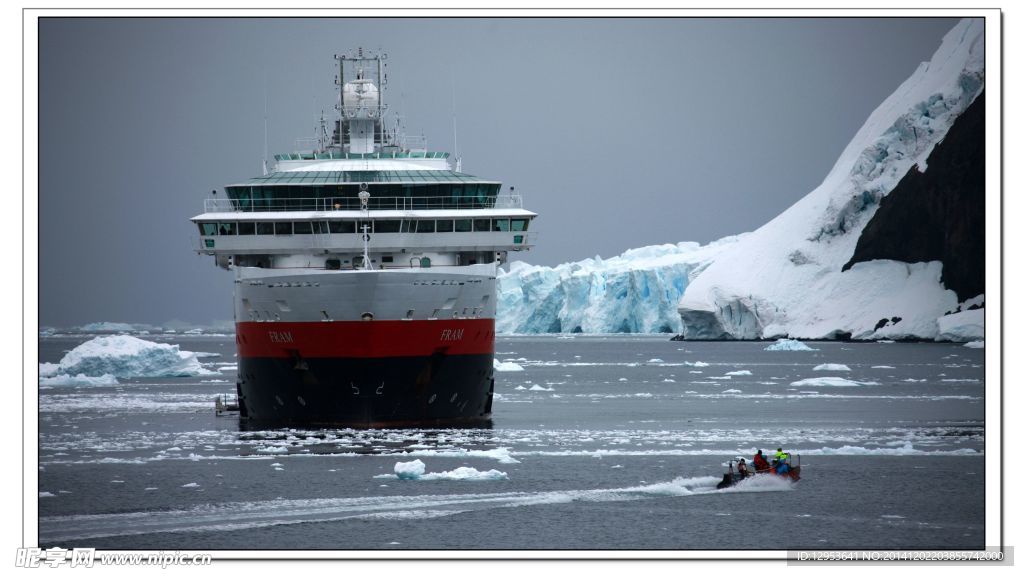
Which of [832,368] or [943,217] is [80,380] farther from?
[943,217]

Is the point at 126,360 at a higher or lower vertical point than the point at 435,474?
higher

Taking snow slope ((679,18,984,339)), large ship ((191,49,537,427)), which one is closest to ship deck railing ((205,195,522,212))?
large ship ((191,49,537,427))

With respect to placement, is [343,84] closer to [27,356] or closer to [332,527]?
[332,527]

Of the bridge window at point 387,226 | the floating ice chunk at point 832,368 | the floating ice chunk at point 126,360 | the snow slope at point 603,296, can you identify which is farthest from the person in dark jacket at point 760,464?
the snow slope at point 603,296

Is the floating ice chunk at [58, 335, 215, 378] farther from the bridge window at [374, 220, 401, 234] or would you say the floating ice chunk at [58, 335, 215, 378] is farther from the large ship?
the bridge window at [374, 220, 401, 234]

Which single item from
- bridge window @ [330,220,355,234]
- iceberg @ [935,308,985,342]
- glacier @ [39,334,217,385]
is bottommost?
glacier @ [39,334,217,385]

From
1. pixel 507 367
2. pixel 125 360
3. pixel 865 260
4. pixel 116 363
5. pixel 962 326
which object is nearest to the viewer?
pixel 116 363

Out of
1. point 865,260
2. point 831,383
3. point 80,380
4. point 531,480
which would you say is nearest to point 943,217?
point 865,260
